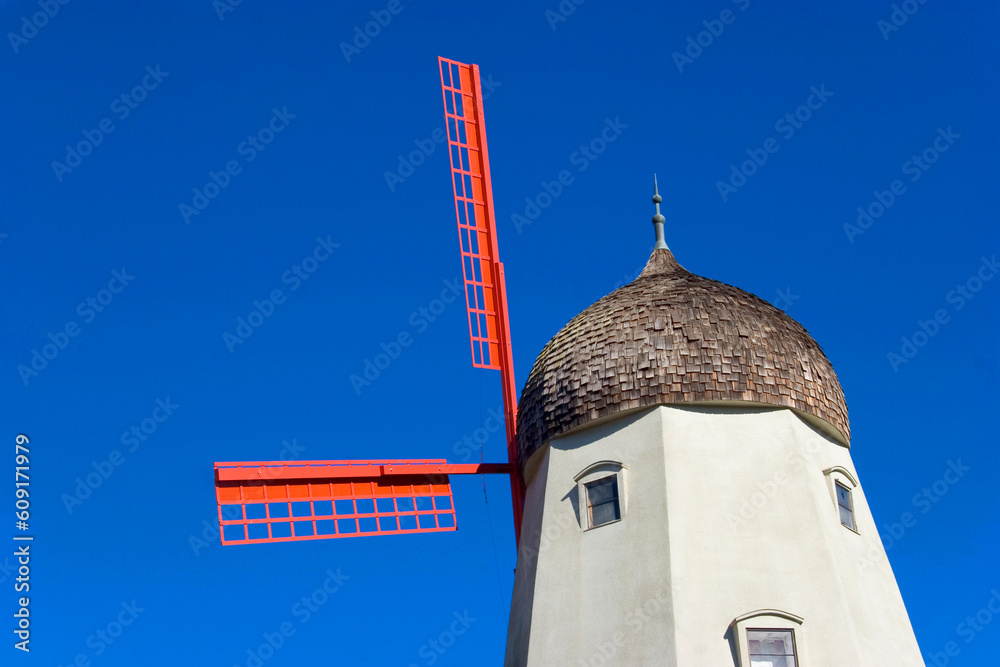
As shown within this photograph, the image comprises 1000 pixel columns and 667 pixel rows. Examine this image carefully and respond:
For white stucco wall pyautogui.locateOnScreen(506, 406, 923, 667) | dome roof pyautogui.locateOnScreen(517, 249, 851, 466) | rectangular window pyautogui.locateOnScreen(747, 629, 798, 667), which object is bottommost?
rectangular window pyautogui.locateOnScreen(747, 629, 798, 667)

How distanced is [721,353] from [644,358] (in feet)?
3.08

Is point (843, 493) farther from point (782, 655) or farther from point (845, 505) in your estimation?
point (782, 655)

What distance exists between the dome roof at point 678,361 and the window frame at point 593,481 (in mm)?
644

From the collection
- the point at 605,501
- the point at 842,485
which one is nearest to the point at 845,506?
the point at 842,485

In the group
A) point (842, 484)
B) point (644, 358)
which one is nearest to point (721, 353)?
point (644, 358)

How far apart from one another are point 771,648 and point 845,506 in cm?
264

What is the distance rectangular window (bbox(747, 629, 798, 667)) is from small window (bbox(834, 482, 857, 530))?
2147 mm

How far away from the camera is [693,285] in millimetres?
16641

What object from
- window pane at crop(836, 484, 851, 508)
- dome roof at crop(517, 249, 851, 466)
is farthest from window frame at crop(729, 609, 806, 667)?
dome roof at crop(517, 249, 851, 466)

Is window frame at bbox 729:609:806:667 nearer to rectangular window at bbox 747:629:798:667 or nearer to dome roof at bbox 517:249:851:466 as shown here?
rectangular window at bbox 747:629:798:667

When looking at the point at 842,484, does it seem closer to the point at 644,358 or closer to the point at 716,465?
the point at 716,465

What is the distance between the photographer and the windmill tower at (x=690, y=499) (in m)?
13.9

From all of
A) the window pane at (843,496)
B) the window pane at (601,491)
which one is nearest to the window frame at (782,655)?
the window pane at (843,496)

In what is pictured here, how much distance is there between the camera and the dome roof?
15.4 metres
